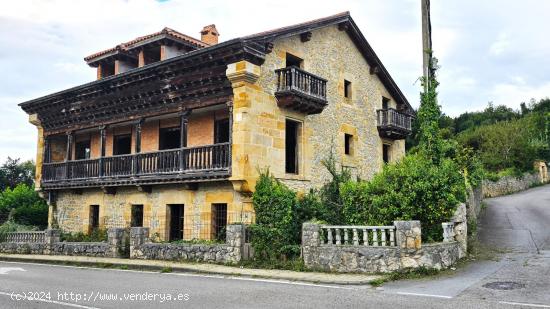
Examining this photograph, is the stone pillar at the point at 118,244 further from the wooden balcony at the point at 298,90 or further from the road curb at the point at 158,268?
the wooden balcony at the point at 298,90

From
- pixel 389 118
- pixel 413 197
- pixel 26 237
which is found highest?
pixel 389 118

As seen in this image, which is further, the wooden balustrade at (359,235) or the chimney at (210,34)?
the chimney at (210,34)

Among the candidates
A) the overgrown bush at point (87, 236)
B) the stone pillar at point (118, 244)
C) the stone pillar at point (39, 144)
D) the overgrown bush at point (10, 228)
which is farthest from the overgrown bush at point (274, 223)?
the stone pillar at point (39, 144)

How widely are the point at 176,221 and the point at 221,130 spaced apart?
414cm

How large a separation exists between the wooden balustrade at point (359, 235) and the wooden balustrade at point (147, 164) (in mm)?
4902

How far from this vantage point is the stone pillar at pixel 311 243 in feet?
38.9

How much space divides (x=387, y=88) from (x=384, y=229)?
50.4ft

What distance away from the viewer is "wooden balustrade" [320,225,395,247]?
1118 cm

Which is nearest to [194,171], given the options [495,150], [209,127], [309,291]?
[209,127]

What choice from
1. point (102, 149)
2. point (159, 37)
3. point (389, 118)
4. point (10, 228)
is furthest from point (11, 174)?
point (389, 118)

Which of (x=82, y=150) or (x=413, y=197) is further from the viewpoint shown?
(x=82, y=150)

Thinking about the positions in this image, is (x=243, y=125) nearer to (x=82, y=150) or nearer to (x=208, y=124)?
(x=208, y=124)

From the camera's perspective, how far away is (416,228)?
1078cm

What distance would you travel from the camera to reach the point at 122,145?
22.4m
